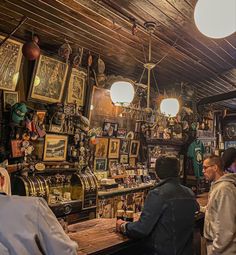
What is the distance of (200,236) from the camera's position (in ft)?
13.8

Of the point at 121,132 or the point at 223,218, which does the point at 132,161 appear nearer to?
the point at 121,132

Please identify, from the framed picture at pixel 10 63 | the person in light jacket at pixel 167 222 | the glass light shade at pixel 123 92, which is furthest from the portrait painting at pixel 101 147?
the person in light jacket at pixel 167 222

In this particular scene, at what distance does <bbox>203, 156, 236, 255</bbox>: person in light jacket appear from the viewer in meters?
2.69

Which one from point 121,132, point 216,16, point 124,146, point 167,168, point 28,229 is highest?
point 216,16

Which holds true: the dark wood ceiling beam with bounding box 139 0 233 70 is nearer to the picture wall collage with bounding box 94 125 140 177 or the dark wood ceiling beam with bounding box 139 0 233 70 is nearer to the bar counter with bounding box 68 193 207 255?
the picture wall collage with bounding box 94 125 140 177

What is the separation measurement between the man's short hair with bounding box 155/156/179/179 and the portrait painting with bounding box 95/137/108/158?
2.61 meters

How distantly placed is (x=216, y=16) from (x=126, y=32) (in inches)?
77.3

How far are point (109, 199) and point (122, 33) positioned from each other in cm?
303

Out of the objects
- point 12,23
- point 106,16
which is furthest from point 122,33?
point 12,23

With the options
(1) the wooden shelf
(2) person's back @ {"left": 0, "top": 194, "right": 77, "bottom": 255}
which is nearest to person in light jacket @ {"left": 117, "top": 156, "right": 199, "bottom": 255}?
(2) person's back @ {"left": 0, "top": 194, "right": 77, "bottom": 255}

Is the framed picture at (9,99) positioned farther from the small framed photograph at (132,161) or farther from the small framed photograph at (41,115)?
the small framed photograph at (132,161)

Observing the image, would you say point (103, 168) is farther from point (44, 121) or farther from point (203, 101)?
point (203, 101)

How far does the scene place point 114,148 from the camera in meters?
5.65

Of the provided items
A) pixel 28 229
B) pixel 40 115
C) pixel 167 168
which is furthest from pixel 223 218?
pixel 40 115
